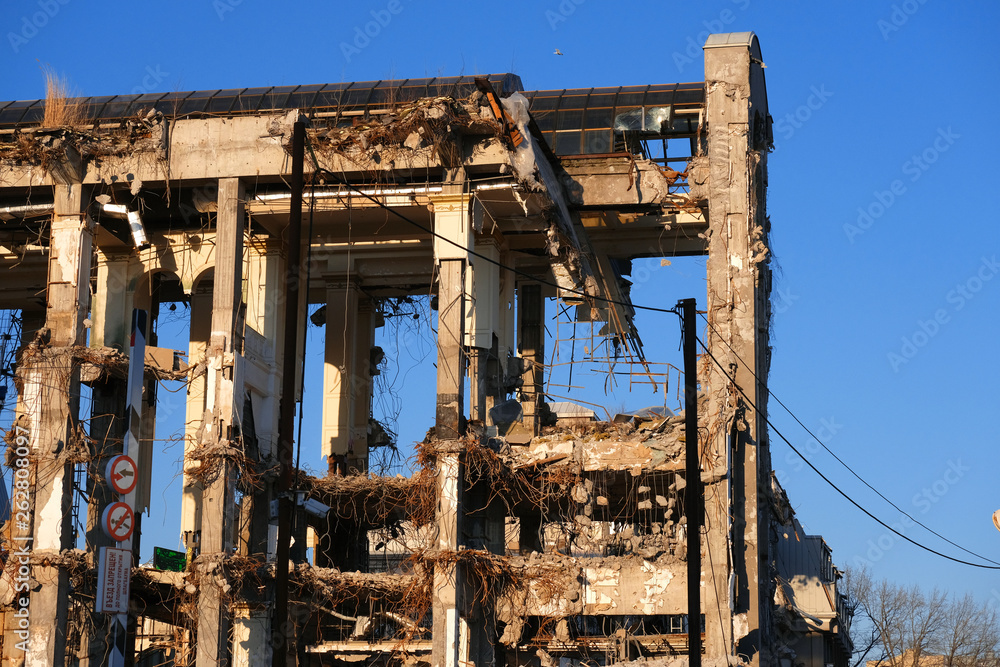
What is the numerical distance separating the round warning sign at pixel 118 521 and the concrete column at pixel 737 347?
1018 centimetres

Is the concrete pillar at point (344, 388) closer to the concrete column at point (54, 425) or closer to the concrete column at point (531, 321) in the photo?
the concrete column at point (531, 321)

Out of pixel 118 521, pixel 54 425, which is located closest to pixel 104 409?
pixel 54 425

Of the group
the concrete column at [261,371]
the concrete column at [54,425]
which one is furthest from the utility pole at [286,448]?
the concrete column at [54,425]

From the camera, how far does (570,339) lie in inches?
989

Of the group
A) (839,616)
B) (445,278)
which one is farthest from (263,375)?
(839,616)

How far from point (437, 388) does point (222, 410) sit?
400 cm

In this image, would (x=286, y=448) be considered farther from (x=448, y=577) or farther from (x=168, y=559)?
(x=168, y=559)

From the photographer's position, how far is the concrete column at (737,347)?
21672 mm

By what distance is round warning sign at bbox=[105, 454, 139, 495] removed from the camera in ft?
72.4

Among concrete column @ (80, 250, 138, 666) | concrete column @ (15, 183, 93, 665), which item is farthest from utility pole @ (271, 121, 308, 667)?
concrete column @ (80, 250, 138, 666)

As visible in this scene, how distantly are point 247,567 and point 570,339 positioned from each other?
762 cm

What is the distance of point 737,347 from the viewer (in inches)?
902

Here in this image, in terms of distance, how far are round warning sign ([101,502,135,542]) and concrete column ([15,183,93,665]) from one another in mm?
1174

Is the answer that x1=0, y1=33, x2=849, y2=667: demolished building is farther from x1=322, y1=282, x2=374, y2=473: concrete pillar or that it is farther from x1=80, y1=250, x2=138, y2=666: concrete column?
x1=322, y1=282, x2=374, y2=473: concrete pillar
